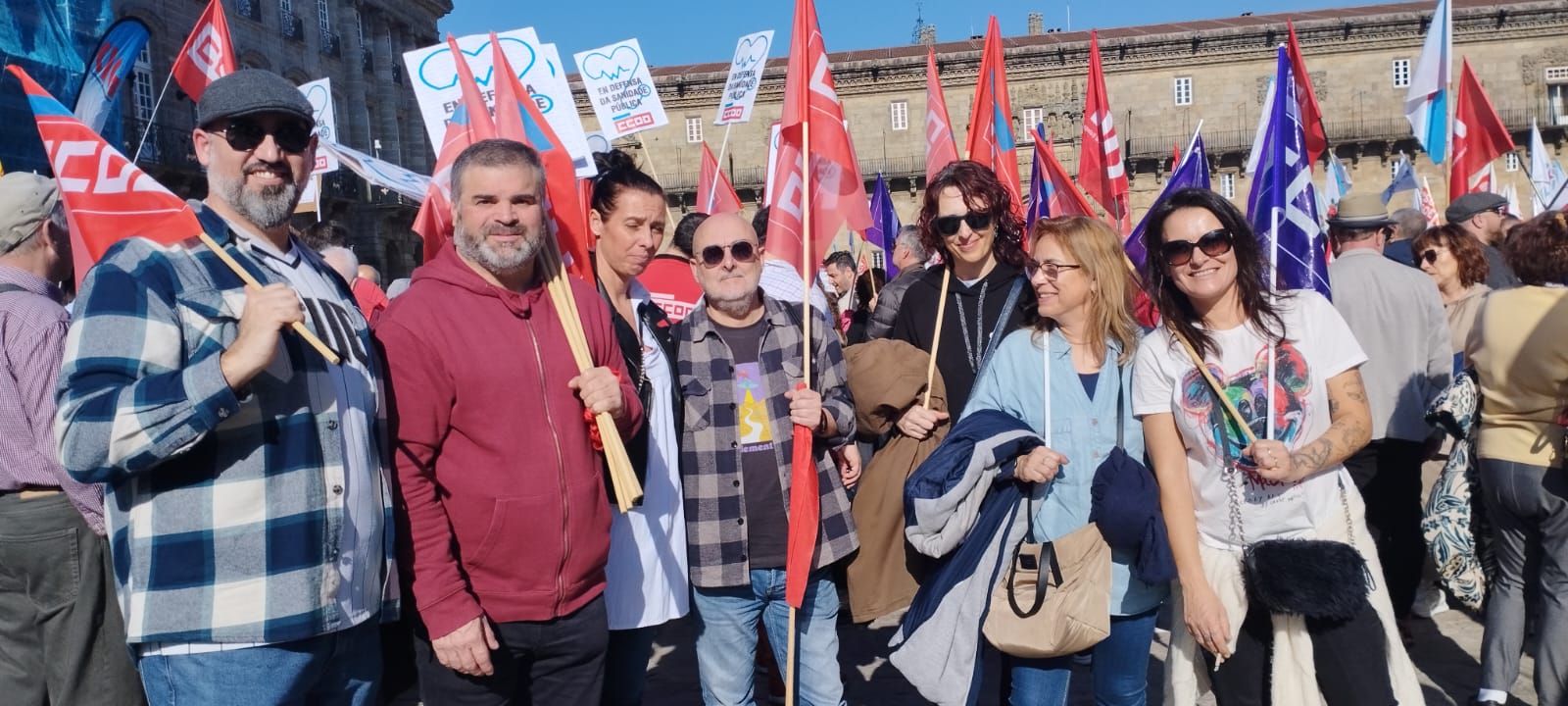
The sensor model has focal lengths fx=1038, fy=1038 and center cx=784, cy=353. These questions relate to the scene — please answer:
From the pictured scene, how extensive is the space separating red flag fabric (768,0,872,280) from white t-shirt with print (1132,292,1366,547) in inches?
52.3

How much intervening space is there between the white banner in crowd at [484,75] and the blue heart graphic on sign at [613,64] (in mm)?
4659

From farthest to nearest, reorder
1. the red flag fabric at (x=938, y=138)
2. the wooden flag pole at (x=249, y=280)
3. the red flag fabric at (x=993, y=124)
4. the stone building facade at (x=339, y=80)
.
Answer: the stone building facade at (x=339, y=80)
the red flag fabric at (x=938, y=138)
the red flag fabric at (x=993, y=124)
the wooden flag pole at (x=249, y=280)

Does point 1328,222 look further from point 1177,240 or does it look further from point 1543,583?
point 1177,240

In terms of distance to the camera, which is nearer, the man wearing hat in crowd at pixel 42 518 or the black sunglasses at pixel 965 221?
the man wearing hat in crowd at pixel 42 518

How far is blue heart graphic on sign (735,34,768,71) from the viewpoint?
36.7 ft

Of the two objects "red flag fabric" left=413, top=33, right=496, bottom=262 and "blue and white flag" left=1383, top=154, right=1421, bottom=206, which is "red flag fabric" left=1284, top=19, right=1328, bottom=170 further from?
"blue and white flag" left=1383, top=154, right=1421, bottom=206

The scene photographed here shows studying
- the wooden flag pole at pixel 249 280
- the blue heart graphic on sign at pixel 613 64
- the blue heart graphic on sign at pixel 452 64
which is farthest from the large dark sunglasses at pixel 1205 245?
the blue heart graphic on sign at pixel 613 64

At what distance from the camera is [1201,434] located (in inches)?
111

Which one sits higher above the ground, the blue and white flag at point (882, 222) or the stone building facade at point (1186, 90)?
the stone building facade at point (1186, 90)

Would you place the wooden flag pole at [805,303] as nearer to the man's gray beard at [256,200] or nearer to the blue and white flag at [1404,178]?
the man's gray beard at [256,200]

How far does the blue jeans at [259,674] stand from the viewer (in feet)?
7.04

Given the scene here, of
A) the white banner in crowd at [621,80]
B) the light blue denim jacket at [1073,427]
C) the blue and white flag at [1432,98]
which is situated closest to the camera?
the light blue denim jacket at [1073,427]

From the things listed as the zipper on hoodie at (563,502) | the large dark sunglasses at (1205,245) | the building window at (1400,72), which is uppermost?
the building window at (1400,72)

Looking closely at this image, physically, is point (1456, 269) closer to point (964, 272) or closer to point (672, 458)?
point (964, 272)
